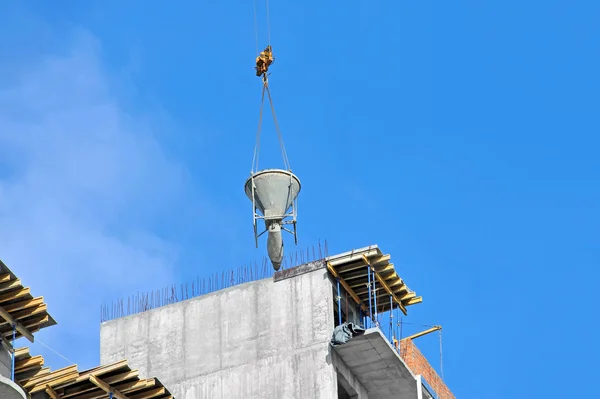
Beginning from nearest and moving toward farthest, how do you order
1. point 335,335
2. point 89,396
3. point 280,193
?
point 89,396 < point 280,193 < point 335,335

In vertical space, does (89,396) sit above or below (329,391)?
below

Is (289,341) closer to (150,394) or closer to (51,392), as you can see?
(150,394)

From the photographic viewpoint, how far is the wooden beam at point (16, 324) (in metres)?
38.1

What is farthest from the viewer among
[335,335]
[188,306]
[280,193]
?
[188,306]

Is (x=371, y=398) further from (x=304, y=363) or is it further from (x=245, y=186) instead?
(x=245, y=186)

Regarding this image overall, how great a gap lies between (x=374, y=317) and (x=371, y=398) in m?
2.81

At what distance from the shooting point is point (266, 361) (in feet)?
187

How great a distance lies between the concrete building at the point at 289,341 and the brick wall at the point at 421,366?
0.15 meters

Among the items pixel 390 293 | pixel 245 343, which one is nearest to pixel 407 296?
pixel 390 293

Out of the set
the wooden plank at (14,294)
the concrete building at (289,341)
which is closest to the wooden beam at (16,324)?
the wooden plank at (14,294)

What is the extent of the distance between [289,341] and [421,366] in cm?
509

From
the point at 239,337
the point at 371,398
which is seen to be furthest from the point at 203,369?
the point at 371,398

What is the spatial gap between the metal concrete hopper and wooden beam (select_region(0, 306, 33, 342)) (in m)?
13.8

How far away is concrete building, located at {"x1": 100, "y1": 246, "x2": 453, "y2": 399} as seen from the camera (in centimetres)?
5625
